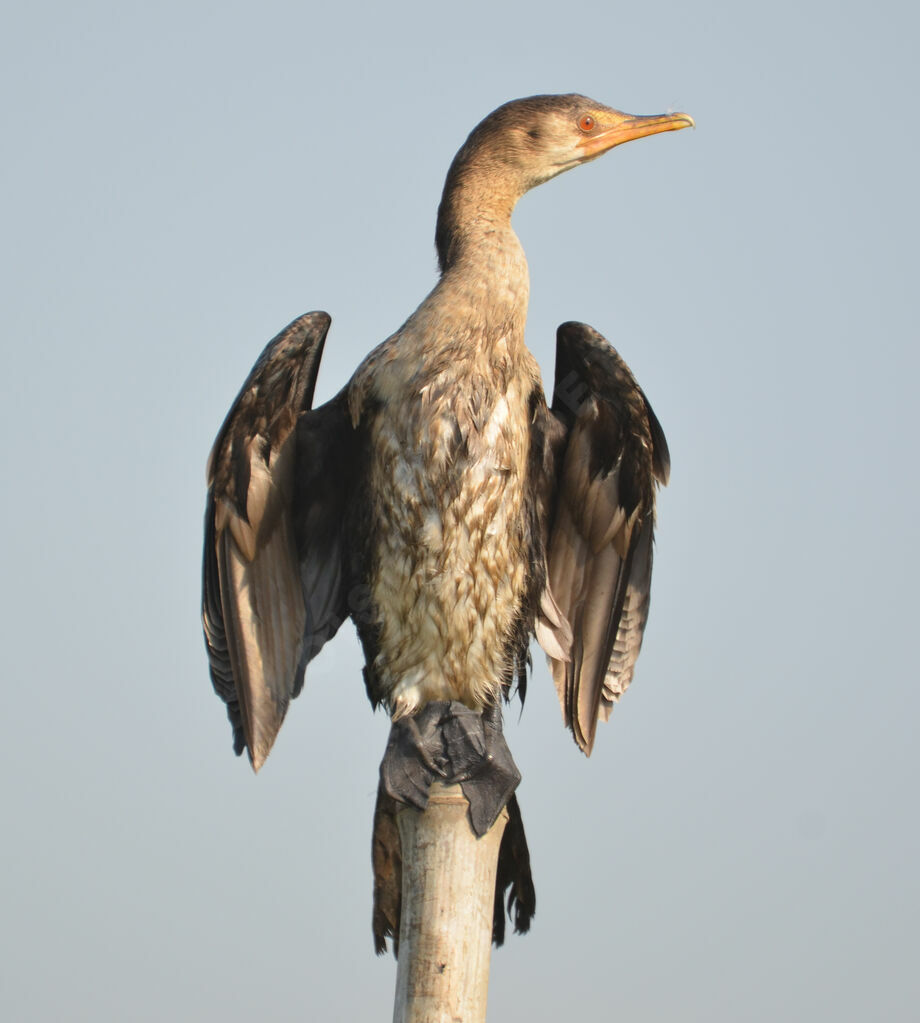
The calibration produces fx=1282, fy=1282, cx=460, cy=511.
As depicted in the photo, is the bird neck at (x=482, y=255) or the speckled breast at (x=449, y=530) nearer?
the speckled breast at (x=449, y=530)

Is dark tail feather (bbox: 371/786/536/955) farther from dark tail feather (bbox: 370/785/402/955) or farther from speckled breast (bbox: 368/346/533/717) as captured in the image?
speckled breast (bbox: 368/346/533/717)

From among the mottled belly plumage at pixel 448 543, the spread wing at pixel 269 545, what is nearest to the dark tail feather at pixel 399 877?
the mottled belly plumage at pixel 448 543

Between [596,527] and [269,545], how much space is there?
4.46 feet

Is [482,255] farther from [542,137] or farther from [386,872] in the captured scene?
[386,872]

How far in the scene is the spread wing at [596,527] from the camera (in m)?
5.10

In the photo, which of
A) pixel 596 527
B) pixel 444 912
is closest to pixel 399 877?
pixel 444 912

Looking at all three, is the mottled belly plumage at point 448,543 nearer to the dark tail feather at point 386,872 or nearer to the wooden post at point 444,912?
the dark tail feather at point 386,872

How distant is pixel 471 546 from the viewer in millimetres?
4746

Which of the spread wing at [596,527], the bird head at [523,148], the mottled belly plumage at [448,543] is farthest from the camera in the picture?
the bird head at [523,148]

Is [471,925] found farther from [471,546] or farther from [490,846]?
[471,546]

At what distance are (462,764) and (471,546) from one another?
31.3 inches

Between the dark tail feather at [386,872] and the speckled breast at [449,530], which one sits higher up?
the speckled breast at [449,530]

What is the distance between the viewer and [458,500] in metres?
4.70

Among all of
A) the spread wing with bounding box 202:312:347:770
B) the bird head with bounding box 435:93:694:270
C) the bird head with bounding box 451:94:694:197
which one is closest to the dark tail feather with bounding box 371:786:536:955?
the spread wing with bounding box 202:312:347:770
